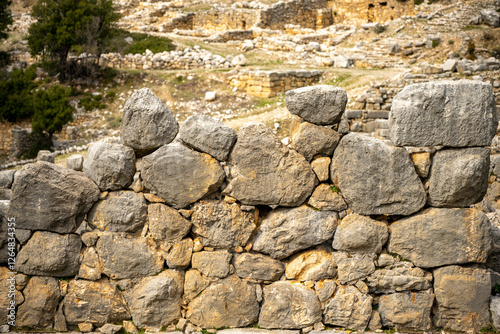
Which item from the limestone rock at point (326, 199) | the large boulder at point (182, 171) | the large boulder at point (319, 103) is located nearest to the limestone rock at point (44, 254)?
the large boulder at point (182, 171)

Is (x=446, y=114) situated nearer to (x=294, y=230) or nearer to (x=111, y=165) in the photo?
(x=294, y=230)

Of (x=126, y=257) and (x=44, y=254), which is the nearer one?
(x=44, y=254)

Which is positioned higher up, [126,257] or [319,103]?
[319,103]

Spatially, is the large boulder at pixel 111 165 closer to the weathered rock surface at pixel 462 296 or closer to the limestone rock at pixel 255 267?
the limestone rock at pixel 255 267

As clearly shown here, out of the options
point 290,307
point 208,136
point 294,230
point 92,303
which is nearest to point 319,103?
point 208,136

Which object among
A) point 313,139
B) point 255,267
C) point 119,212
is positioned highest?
point 313,139

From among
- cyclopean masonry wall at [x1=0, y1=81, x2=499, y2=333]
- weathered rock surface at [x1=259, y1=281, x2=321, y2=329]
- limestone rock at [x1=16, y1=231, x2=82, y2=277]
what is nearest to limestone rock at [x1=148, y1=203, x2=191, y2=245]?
cyclopean masonry wall at [x1=0, y1=81, x2=499, y2=333]

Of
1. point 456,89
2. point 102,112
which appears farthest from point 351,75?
point 456,89

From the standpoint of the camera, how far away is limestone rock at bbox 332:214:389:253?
5531mm

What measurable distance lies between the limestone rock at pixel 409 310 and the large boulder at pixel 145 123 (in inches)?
127

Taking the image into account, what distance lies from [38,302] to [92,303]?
0.60 m

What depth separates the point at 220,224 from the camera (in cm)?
561

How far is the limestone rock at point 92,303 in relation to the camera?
18.4 feet

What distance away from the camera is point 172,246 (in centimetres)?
565
